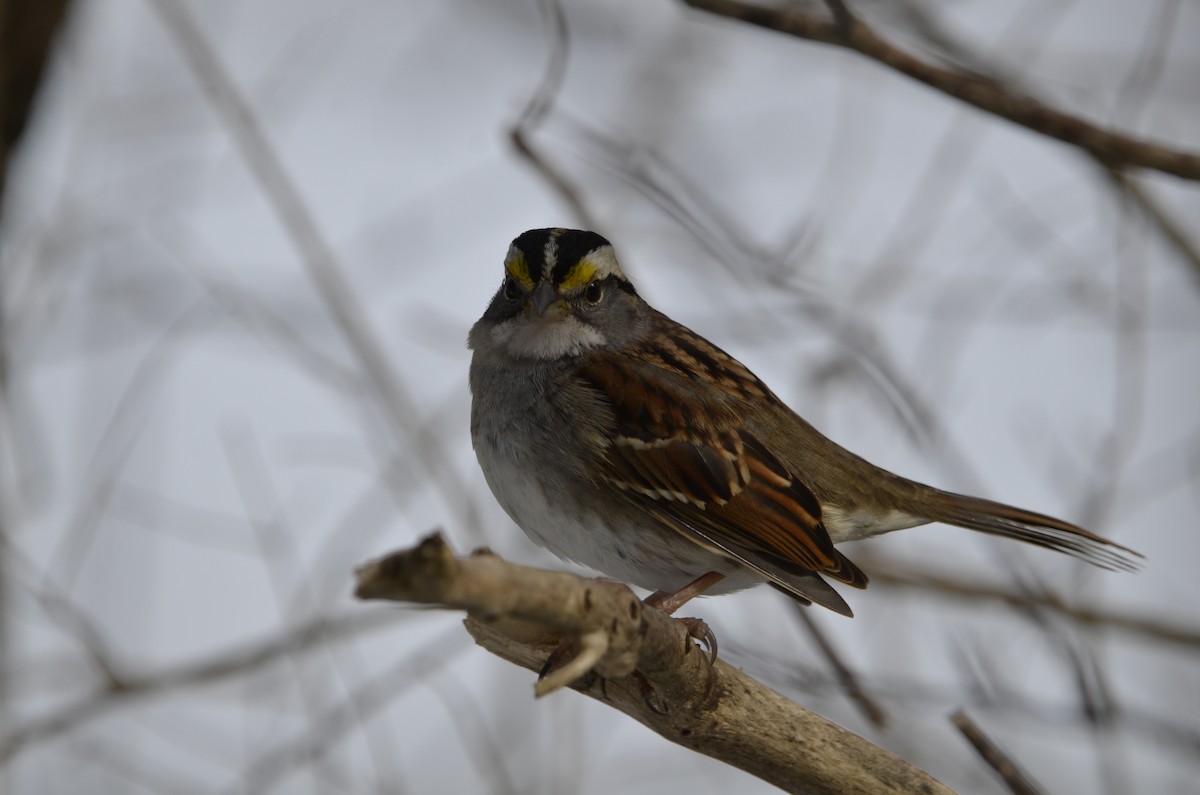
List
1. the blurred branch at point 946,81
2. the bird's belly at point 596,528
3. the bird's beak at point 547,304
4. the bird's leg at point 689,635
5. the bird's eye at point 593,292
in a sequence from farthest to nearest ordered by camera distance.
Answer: the bird's eye at point 593,292 < the bird's beak at point 547,304 < the bird's belly at point 596,528 < the blurred branch at point 946,81 < the bird's leg at point 689,635

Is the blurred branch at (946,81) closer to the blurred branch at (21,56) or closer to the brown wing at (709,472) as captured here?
the brown wing at (709,472)

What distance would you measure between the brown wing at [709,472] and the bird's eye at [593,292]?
0.69ft

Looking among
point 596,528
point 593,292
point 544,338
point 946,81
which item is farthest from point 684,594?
point 946,81

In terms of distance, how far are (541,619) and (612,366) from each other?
1910 mm

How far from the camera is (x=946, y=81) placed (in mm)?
3617

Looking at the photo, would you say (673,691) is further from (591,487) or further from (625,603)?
(591,487)

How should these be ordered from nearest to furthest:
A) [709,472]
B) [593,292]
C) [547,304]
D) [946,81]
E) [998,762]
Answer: [998,762], [946,81], [709,472], [547,304], [593,292]

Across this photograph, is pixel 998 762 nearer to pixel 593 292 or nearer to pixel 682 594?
pixel 682 594

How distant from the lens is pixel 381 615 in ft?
18.4

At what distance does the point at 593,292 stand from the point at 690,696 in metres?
1.70

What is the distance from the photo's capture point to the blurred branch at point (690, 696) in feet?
8.43

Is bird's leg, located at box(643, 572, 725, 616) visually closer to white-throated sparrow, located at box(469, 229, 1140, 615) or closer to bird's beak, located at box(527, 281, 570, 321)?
white-throated sparrow, located at box(469, 229, 1140, 615)

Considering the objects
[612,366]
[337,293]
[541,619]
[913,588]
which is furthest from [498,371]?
[913,588]

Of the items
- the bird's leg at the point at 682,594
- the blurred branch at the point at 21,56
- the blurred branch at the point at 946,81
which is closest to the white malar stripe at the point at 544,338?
the bird's leg at the point at 682,594
